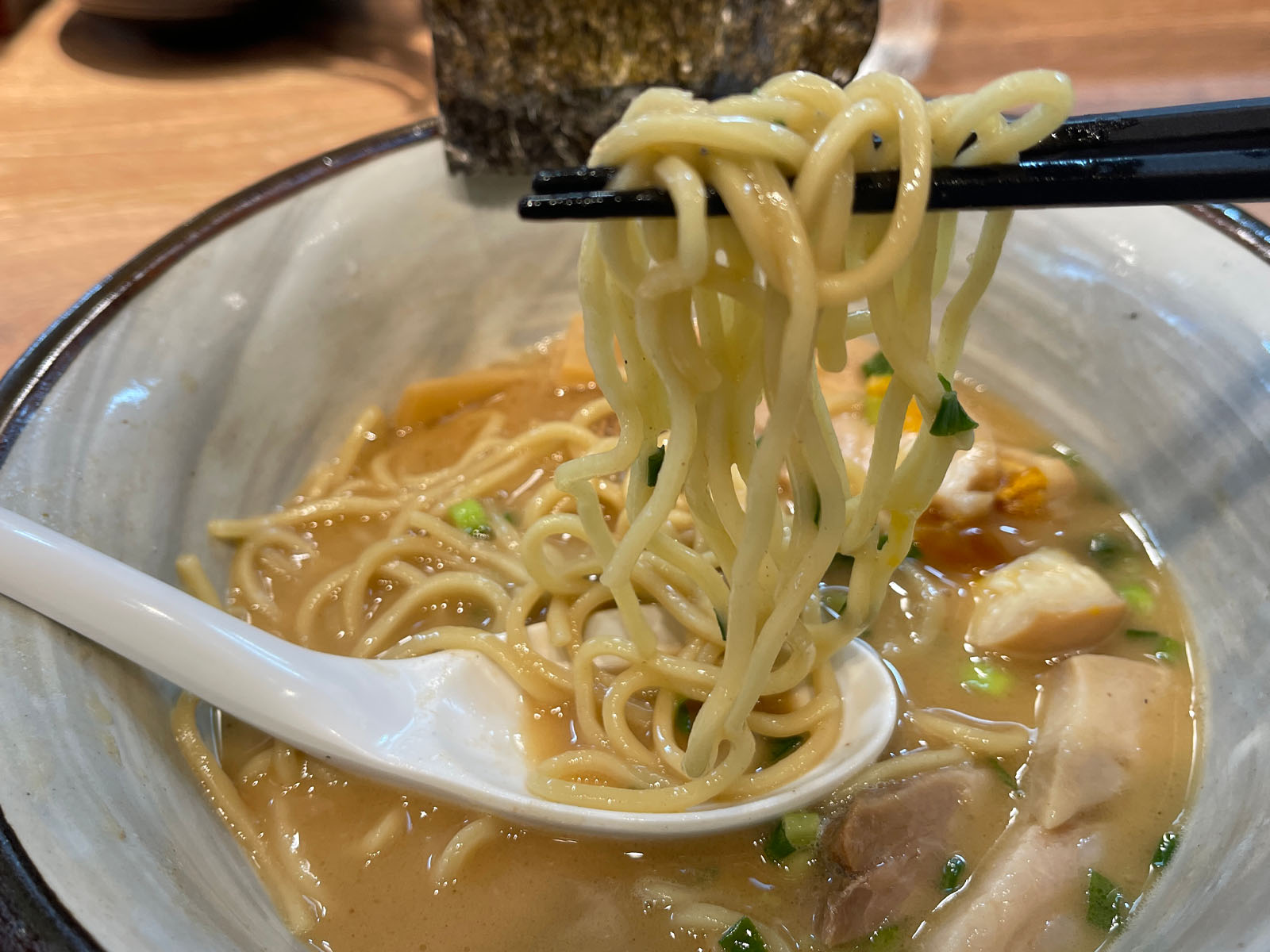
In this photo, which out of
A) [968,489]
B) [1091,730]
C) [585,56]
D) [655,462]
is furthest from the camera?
[585,56]

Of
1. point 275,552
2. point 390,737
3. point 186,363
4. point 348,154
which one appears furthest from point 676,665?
point 348,154

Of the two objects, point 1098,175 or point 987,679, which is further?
point 987,679

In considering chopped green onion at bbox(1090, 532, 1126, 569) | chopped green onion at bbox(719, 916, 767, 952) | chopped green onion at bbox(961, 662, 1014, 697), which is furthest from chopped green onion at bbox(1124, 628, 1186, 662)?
chopped green onion at bbox(719, 916, 767, 952)

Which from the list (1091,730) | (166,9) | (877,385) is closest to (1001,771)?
(1091,730)

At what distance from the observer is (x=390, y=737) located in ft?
4.15

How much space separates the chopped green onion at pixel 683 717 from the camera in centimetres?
140

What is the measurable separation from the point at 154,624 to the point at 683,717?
2.70 ft

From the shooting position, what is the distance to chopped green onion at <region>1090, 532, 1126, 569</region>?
1673 millimetres

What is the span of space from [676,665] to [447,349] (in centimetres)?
108

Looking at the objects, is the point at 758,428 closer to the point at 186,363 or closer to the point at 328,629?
the point at 328,629

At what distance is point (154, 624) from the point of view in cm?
114

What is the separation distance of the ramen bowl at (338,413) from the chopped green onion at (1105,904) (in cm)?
2

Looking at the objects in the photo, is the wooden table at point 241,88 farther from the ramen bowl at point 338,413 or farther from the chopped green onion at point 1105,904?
the chopped green onion at point 1105,904

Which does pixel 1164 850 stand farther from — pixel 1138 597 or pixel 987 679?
pixel 1138 597
